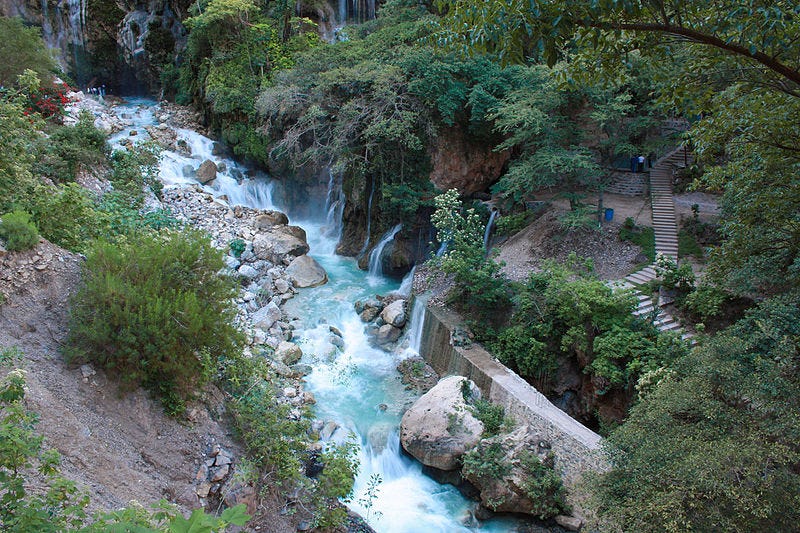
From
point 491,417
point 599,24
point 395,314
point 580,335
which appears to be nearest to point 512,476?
point 491,417

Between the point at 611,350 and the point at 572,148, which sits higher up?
the point at 572,148

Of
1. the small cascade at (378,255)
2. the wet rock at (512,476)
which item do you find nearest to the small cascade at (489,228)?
the small cascade at (378,255)

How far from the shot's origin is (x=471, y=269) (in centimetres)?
1312

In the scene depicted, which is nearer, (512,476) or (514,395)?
(512,476)

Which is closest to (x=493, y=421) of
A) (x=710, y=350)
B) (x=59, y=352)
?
(x=710, y=350)

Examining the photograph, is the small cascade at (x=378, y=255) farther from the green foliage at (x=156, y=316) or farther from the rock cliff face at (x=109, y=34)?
the rock cliff face at (x=109, y=34)

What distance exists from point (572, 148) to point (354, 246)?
8.37m

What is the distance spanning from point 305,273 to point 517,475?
31.9 feet

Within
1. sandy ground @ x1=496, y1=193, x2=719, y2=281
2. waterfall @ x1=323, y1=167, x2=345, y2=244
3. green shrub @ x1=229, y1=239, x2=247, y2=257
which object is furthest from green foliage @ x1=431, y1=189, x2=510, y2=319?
waterfall @ x1=323, y1=167, x2=345, y2=244

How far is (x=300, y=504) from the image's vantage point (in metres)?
7.12

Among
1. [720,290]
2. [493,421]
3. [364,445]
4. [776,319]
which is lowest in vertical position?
[364,445]

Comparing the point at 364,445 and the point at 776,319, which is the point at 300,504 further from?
the point at 776,319

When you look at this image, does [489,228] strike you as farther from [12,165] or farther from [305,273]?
[12,165]

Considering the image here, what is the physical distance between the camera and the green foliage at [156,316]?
21.8 ft
